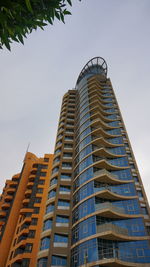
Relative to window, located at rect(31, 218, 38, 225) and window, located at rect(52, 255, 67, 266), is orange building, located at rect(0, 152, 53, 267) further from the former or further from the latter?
window, located at rect(52, 255, 67, 266)

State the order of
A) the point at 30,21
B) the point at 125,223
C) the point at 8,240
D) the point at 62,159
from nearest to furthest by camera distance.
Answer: the point at 30,21 < the point at 125,223 < the point at 62,159 < the point at 8,240

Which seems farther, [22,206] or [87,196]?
[22,206]

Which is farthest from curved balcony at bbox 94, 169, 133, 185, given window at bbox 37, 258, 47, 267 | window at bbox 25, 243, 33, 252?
window at bbox 25, 243, 33, 252

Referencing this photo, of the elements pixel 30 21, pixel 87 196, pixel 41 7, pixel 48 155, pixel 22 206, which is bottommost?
pixel 30 21

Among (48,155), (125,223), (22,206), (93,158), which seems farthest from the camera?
(48,155)

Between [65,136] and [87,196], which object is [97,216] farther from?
[65,136]

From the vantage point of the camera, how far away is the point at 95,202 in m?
27.3

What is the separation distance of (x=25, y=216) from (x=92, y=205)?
25.9 meters

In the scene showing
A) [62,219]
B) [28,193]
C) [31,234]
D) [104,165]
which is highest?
[28,193]

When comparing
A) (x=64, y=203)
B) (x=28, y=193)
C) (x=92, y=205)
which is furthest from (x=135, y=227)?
(x=28, y=193)

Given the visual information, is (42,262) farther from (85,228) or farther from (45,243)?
(85,228)

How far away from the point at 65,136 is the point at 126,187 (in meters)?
21.0

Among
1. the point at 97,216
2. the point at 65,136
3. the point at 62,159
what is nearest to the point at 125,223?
the point at 97,216

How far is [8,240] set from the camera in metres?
44.9
